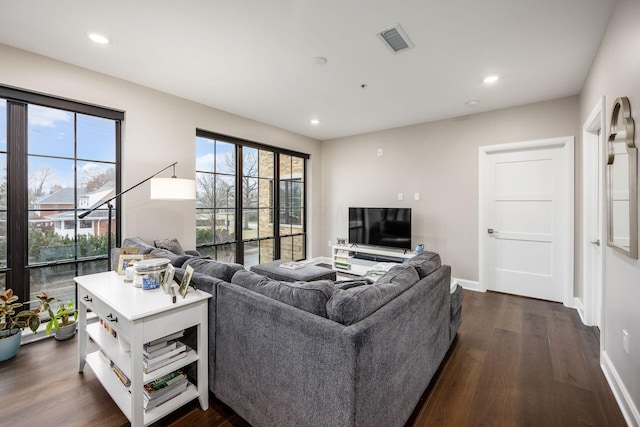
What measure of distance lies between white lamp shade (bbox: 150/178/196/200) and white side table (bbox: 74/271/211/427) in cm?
100

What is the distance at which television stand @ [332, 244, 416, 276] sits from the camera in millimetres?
4574

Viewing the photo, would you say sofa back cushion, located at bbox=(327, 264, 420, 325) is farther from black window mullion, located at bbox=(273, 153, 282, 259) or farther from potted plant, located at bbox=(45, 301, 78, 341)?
black window mullion, located at bbox=(273, 153, 282, 259)

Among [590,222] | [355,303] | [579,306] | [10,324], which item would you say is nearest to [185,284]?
[355,303]

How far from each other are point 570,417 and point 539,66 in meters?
2.90

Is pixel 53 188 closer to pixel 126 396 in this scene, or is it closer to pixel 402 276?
pixel 126 396

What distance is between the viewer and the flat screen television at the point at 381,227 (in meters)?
4.50

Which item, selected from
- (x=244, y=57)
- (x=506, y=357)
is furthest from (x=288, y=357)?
(x=244, y=57)

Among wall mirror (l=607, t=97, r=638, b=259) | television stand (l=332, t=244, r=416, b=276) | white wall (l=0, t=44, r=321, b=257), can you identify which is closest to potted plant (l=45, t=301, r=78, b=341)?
white wall (l=0, t=44, r=321, b=257)

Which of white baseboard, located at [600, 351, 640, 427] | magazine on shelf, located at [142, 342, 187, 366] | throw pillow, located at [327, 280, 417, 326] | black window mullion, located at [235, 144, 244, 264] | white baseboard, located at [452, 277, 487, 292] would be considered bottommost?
white baseboard, located at [600, 351, 640, 427]

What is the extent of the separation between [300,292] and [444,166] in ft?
12.2

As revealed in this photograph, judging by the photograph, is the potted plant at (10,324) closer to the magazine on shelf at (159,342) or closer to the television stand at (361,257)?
the magazine on shelf at (159,342)

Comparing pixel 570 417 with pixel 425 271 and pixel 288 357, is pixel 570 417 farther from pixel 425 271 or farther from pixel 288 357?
pixel 288 357

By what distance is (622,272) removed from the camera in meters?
1.81

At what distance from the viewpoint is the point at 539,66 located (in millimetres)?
2699
